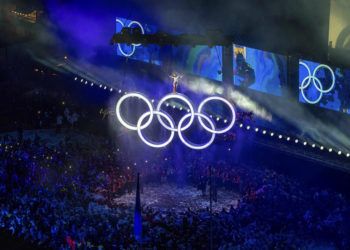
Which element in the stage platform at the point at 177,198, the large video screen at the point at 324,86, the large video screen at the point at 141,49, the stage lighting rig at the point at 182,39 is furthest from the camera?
the large video screen at the point at 141,49

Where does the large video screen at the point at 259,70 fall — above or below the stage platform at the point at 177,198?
above

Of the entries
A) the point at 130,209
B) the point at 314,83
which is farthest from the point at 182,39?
the point at 314,83

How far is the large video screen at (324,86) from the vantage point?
17.6m

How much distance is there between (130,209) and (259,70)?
Result: 7.13m

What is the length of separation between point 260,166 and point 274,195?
408cm

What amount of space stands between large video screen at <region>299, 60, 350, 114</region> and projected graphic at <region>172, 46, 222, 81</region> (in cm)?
344

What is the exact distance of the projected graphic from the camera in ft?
68.7

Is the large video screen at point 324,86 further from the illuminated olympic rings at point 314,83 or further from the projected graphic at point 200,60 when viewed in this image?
the projected graphic at point 200,60

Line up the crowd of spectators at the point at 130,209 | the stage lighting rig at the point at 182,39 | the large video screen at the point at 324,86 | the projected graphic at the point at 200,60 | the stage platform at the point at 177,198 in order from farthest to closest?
1. the projected graphic at the point at 200,60
2. the large video screen at the point at 324,86
3. the stage platform at the point at 177,198
4. the stage lighting rig at the point at 182,39
5. the crowd of spectators at the point at 130,209

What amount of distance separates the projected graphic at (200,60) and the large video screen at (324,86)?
344 centimetres

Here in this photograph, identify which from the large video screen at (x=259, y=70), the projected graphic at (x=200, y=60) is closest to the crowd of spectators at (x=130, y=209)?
the large video screen at (x=259, y=70)

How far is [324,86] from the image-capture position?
709 inches

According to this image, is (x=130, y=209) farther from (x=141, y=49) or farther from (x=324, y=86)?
(x=141, y=49)

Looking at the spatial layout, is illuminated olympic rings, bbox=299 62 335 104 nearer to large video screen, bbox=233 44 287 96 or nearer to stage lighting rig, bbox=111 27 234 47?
large video screen, bbox=233 44 287 96
